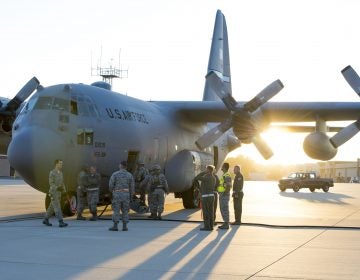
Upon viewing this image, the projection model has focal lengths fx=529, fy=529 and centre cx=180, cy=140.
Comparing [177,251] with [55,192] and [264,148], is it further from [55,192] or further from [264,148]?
[264,148]

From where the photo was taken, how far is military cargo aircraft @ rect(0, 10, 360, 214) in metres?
14.9

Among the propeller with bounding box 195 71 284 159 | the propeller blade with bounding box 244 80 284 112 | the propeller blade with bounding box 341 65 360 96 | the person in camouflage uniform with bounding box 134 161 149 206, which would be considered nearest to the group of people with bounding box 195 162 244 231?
the person in camouflage uniform with bounding box 134 161 149 206

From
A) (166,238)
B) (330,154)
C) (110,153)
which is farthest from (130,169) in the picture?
(330,154)

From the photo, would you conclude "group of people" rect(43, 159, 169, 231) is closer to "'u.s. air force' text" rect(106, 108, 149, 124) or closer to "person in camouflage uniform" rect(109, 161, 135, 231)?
"person in camouflage uniform" rect(109, 161, 135, 231)

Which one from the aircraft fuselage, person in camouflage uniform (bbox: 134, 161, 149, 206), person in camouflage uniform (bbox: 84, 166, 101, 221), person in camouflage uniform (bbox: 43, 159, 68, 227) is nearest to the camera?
person in camouflage uniform (bbox: 43, 159, 68, 227)

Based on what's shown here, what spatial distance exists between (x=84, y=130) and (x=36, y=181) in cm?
203

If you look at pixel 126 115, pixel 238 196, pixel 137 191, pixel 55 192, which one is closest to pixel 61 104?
pixel 126 115

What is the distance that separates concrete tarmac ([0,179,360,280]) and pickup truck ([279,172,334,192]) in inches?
1116

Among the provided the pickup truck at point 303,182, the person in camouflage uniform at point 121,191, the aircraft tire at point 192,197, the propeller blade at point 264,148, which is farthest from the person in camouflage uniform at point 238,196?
the pickup truck at point 303,182

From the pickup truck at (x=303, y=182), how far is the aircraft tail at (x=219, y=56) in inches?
595

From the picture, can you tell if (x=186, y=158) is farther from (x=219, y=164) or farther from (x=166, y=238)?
(x=166, y=238)

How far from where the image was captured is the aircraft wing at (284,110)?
839 inches

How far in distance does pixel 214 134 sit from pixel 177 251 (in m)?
11.6

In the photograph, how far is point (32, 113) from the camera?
15250mm
